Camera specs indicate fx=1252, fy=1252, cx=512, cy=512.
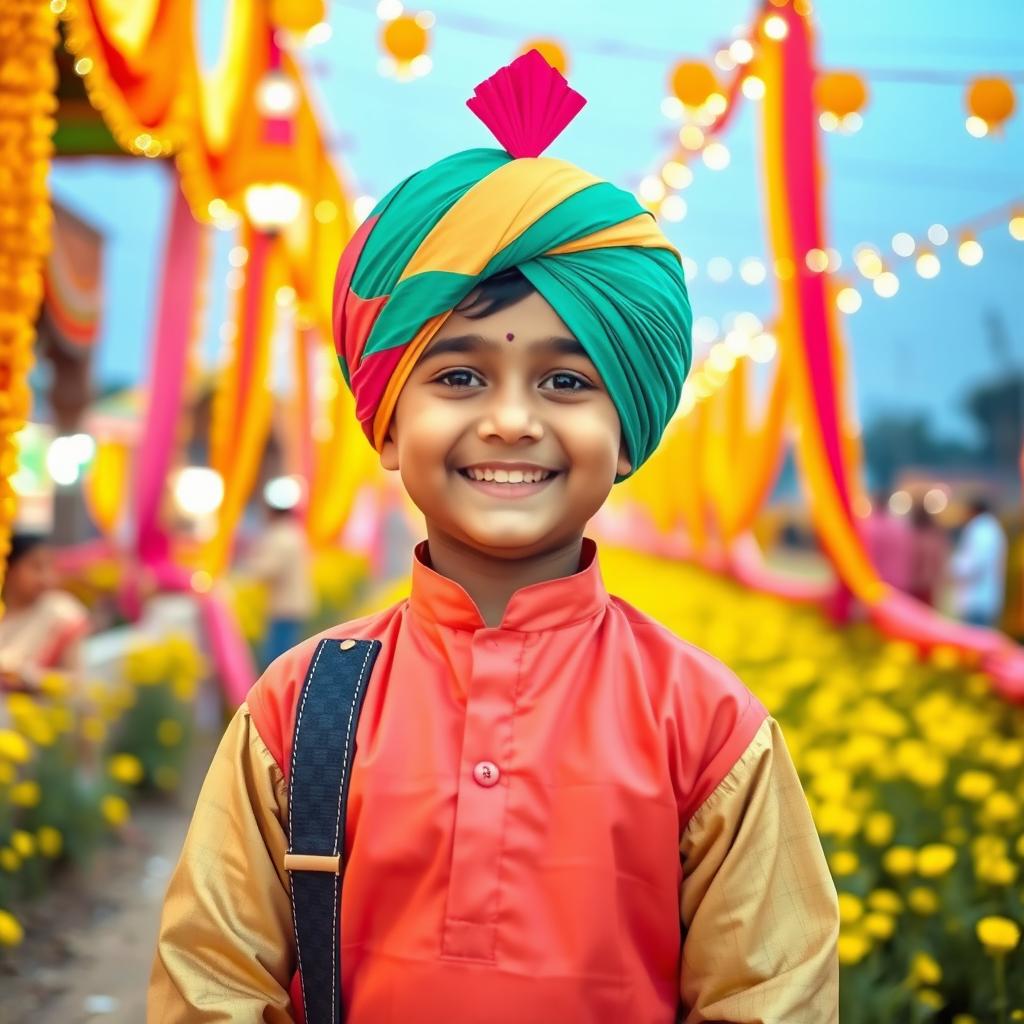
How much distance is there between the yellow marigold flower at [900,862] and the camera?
9.47 ft

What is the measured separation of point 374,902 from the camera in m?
1.47

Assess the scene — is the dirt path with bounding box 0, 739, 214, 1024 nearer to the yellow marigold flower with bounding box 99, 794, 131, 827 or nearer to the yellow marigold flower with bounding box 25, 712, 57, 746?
the yellow marigold flower with bounding box 99, 794, 131, 827

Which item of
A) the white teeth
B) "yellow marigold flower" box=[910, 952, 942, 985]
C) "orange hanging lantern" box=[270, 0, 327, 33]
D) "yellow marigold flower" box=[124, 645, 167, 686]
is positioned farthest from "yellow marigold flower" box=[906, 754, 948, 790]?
"orange hanging lantern" box=[270, 0, 327, 33]

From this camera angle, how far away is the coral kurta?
1.42 m

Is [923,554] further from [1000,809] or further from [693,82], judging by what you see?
[1000,809]

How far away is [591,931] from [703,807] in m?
0.20

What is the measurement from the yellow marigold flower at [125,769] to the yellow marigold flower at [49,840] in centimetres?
28

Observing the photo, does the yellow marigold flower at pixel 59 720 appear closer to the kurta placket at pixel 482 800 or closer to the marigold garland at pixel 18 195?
the marigold garland at pixel 18 195

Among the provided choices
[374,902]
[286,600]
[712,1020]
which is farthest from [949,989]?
[286,600]

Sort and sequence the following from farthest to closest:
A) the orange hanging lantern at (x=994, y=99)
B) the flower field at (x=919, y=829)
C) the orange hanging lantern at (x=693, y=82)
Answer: the orange hanging lantern at (x=693, y=82) < the orange hanging lantern at (x=994, y=99) < the flower field at (x=919, y=829)

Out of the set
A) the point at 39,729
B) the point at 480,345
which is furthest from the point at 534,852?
the point at 39,729

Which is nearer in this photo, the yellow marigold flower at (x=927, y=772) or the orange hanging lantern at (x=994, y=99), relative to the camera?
the yellow marigold flower at (x=927, y=772)

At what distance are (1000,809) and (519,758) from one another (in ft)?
6.83

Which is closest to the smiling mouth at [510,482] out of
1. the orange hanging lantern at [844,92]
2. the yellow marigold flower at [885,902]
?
the yellow marigold flower at [885,902]
